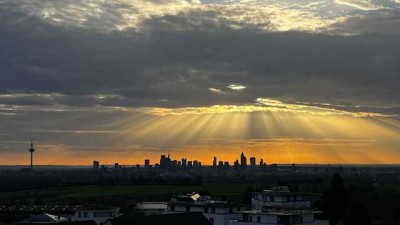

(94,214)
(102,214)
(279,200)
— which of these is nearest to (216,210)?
(279,200)

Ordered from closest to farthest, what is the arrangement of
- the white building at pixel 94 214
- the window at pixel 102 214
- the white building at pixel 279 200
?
the white building at pixel 94 214
the window at pixel 102 214
the white building at pixel 279 200

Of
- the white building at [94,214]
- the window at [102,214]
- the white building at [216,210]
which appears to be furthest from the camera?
the white building at [216,210]

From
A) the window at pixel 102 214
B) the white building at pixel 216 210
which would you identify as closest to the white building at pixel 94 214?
the window at pixel 102 214

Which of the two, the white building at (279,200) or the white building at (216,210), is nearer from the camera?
the white building at (216,210)

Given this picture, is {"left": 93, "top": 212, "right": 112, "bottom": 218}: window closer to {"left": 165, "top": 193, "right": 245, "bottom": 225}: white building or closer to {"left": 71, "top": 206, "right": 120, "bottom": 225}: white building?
{"left": 71, "top": 206, "right": 120, "bottom": 225}: white building

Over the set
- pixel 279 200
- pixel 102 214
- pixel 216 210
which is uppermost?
pixel 279 200

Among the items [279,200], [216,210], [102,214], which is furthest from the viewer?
[279,200]

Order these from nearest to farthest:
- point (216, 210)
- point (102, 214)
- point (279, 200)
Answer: point (102, 214), point (216, 210), point (279, 200)

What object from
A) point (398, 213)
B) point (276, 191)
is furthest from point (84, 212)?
point (398, 213)

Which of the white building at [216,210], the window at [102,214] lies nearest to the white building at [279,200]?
the white building at [216,210]

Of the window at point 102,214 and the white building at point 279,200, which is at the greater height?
the white building at point 279,200

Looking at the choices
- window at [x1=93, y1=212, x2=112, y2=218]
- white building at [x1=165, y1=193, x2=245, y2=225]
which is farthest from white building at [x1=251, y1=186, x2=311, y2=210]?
window at [x1=93, y1=212, x2=112, y2=218]

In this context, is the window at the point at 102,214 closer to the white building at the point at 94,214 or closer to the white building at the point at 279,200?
the white building at the point at 94,214

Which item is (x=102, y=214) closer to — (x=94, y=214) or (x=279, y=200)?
(x=94, y=214)
